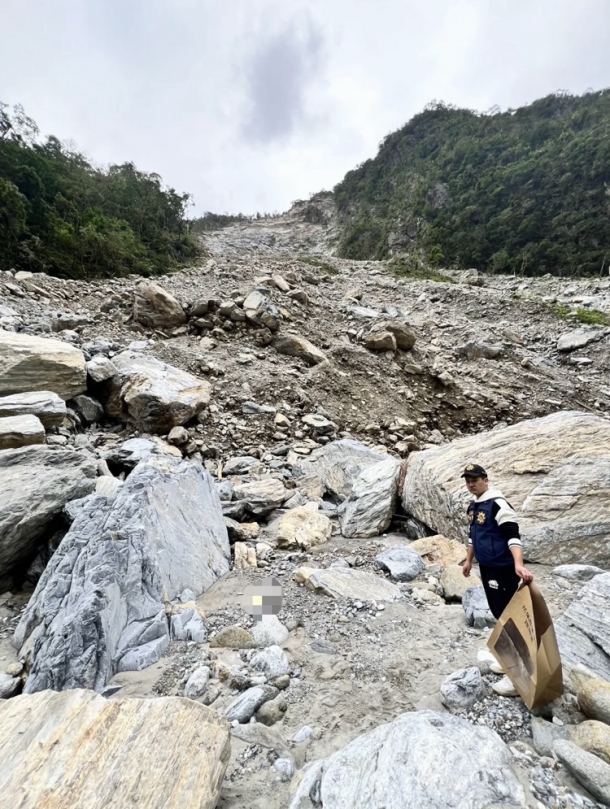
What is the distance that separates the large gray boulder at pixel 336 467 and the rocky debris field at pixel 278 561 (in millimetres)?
52

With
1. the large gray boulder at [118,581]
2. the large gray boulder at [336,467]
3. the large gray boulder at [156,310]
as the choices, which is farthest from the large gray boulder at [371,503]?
the large gray boulder at [156,310]

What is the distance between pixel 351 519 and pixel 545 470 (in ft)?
7.85

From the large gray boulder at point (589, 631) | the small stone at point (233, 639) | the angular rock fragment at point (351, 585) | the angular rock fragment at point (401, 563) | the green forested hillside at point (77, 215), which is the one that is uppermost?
the green forested hillside at point (77, 215)

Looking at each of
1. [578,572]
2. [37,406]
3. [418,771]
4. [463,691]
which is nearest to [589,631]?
[463,691]

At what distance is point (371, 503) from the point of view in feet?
16.9

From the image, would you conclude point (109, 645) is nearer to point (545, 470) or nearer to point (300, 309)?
point (545, 470)

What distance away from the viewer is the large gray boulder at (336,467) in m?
5.93

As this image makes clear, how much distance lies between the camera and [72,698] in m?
1.83

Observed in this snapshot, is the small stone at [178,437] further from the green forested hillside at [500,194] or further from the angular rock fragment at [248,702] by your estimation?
the green forested hillside at [500,194]

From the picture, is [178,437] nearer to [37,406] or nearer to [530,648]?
[37,406]

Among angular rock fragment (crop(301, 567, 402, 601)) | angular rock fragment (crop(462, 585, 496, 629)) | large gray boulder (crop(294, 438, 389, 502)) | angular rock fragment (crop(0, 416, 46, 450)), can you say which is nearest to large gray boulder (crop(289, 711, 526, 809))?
angular rock fragment (crop(462, 585, 496, 629))

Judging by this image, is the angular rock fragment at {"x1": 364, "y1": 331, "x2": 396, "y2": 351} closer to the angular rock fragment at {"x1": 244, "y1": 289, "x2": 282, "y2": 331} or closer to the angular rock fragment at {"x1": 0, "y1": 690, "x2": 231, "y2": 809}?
the angular rock fragment at {"x1": 244, "y1": 289, "x2": 282, "y2": 331}

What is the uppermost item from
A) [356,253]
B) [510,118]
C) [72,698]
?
[510,118]

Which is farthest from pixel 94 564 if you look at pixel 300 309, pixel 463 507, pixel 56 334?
pixel 300 309
